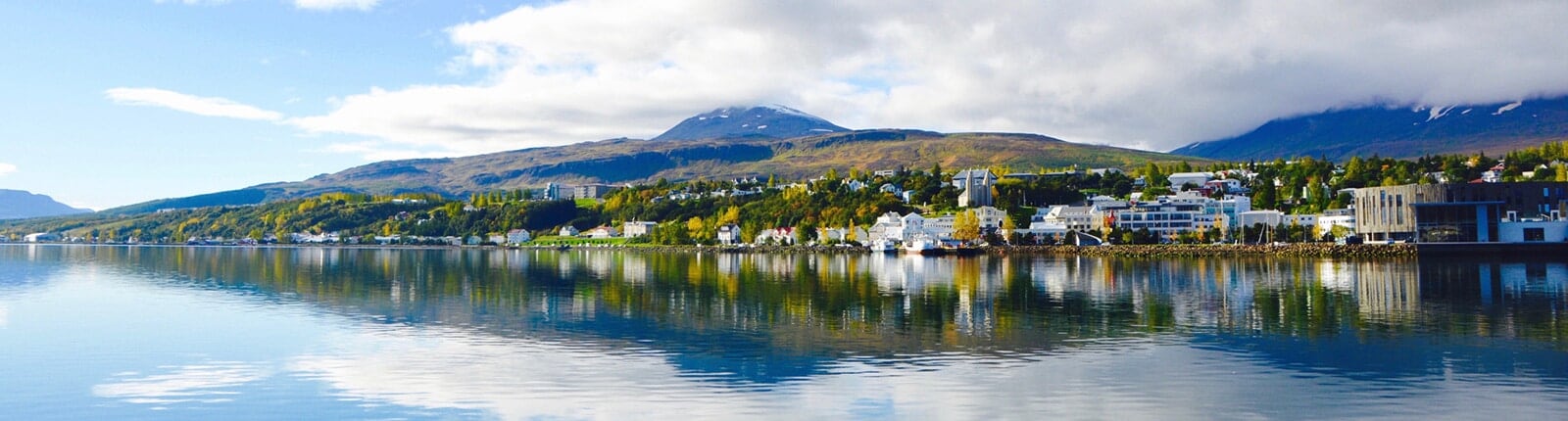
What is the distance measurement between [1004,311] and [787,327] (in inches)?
204

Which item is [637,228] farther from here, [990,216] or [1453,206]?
[1453,206]

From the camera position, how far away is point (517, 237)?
341 ft

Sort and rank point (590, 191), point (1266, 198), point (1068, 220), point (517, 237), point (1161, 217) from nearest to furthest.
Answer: point (1161, 217) < point (1068, 220) < point (1266, 198) < point (517, 237) < point (590, 191)

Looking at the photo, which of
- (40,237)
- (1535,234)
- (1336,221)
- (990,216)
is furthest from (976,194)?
(40,237)

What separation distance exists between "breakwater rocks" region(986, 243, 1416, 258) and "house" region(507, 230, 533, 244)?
177 ft

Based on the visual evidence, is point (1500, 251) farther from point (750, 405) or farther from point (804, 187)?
point (804, 187)

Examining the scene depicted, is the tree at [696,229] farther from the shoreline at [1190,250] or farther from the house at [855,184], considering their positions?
the house at [855,184]

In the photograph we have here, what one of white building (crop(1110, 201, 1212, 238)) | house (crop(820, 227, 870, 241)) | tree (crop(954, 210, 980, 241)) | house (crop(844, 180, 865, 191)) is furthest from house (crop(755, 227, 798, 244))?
white building (crop(1110, 201, 1212, 238))

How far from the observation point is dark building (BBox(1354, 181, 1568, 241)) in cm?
5262

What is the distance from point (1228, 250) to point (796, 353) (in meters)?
47.8

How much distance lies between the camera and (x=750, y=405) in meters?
10.3

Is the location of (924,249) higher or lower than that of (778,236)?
lower

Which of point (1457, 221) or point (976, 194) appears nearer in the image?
point (1457, 221)

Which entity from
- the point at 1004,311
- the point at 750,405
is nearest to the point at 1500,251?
the point at 1004,311
